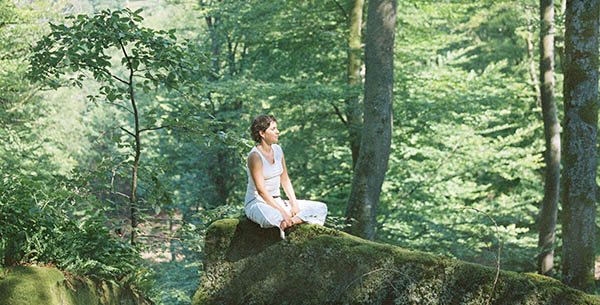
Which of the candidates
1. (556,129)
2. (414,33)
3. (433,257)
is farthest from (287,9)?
(433,257)

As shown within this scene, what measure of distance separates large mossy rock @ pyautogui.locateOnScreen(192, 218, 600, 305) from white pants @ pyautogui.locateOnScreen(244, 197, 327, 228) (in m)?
0.12

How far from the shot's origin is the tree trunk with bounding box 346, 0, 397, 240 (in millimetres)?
7547

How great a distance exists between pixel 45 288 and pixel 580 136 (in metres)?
5.50

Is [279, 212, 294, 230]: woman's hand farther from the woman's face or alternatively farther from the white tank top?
the woman's face

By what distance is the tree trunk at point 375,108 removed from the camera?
7.55 metres

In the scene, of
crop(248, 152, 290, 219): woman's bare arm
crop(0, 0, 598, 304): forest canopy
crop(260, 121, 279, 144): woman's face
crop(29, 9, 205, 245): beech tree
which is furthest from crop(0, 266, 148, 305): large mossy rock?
crop(260, 121, 279, 144): woman's face

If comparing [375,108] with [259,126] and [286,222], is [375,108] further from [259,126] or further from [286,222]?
[286,222]

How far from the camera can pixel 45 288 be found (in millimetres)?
3764

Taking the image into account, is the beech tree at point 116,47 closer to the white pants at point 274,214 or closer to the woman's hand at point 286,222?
the white pants at point 274,214

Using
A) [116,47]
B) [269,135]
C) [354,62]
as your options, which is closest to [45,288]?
[269,135]

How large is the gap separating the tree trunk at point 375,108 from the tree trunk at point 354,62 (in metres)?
4.13

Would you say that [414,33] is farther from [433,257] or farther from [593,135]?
[433,257]

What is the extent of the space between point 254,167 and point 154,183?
1.41 metres

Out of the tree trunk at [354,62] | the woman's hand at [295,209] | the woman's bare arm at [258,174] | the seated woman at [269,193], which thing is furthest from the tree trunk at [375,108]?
the tree trunk at [354,62]
